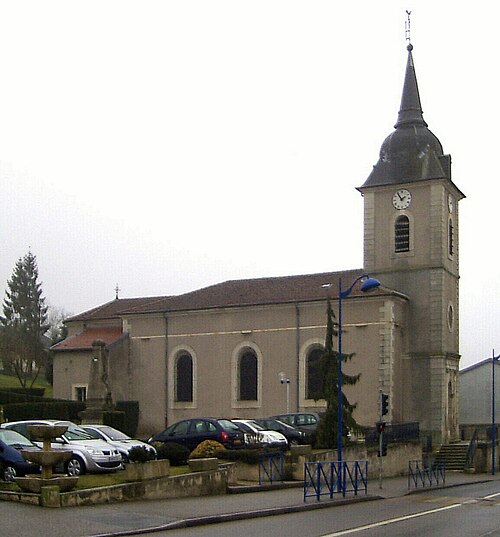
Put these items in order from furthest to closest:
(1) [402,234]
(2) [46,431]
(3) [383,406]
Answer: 1. (1) [402,234]
2. (3) [383,406]
3. (2) [46,431]

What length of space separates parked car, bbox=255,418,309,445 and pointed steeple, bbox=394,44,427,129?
2169 cm

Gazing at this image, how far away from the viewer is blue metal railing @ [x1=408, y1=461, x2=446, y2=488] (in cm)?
3130

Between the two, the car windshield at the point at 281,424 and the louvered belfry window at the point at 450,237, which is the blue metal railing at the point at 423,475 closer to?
the car windshield at the point at 281,424

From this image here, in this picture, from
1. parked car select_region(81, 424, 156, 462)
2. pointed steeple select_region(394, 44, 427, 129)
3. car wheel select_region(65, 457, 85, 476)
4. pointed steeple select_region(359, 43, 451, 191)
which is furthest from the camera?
pointed steeple select_region(394, 44, 427, 129)

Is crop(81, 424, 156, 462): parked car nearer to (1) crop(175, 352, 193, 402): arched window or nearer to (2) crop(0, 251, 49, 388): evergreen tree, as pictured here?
(1) crop(175, 352, 193, 402): arched window

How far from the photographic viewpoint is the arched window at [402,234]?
48.5 meters

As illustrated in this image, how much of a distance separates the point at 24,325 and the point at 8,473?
226 ft

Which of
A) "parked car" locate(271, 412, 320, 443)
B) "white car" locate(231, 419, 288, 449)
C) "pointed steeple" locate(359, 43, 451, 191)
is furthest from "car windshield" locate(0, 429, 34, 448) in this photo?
"pointed steeple" locate(359, 43, 451, 191)

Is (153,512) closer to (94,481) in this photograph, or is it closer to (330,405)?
(94,481)

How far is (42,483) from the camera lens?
62.6 ft

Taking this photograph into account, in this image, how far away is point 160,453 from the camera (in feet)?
84.7

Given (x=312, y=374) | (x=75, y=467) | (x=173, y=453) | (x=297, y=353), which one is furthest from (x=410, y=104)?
(x=75, y=467)

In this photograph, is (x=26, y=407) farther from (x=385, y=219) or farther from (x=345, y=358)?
(x=385, y=219)

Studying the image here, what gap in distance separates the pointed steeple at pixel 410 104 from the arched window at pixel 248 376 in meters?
15.3
